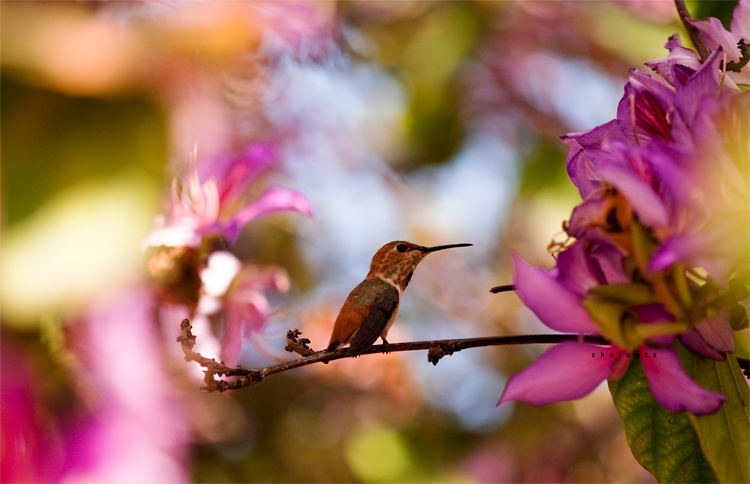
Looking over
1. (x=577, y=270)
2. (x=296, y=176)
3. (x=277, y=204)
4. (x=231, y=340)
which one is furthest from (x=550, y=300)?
(x=296, y=176)

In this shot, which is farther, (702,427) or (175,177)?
(175,177)

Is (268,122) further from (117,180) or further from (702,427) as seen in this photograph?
(702,427)

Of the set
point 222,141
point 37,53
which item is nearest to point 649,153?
point 37,53

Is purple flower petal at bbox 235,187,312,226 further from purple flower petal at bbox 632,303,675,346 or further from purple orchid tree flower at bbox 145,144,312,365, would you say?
purple flower petal at bbox 632,303,675,346

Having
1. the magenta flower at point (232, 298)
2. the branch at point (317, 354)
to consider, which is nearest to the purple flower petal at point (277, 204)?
the magenta flower at point (232, 298)

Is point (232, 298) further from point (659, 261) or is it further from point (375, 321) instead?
point (659, 261)

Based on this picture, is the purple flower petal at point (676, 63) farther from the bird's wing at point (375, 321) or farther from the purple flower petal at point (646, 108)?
the bird's wing at point (375, 321)
